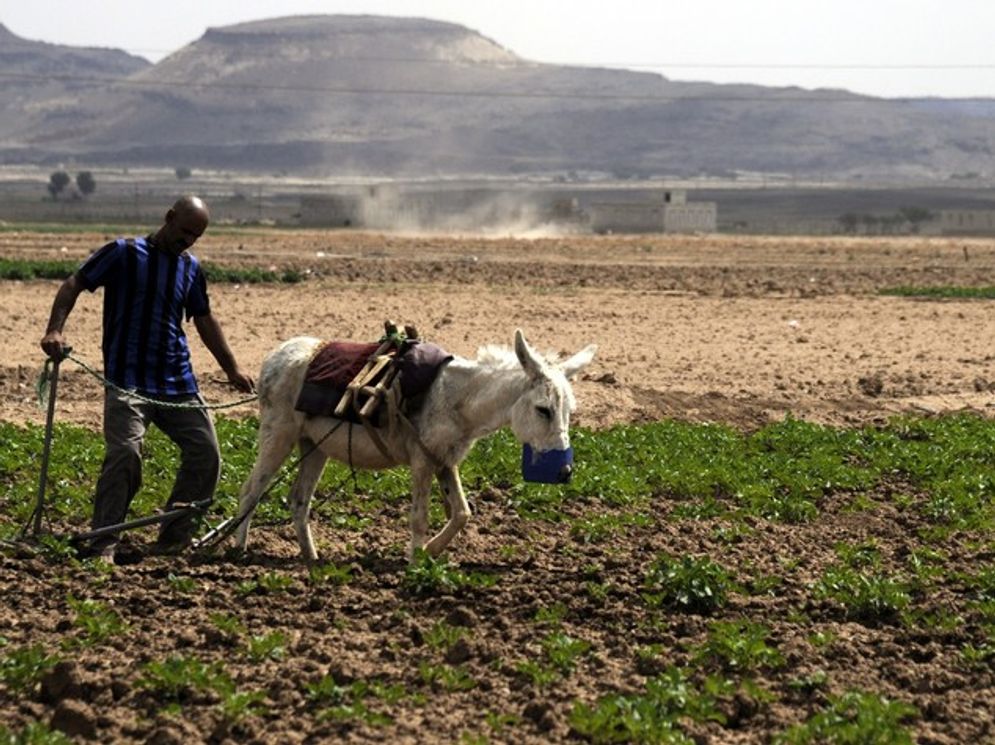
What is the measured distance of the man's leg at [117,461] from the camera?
1176 cm

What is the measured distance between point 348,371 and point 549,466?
5.51 ft

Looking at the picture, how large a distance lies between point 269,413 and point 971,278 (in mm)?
34330

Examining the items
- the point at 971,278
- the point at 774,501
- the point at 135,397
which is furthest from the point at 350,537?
the point at 971,278

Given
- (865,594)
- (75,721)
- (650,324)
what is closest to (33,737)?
(75,721)

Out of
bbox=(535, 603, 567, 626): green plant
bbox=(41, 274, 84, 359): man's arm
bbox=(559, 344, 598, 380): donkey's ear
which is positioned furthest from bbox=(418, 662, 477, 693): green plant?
bbox=(41, 274, 84, 359): man's arm

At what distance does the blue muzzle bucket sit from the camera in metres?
11.2

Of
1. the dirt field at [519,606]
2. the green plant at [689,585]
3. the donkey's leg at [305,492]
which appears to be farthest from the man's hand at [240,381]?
the green plant at [689,585]

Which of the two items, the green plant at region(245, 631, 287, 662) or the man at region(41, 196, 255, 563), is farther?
the man at region(41, 196, 255, 563)

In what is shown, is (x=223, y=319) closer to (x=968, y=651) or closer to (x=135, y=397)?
(x=135, y=397)

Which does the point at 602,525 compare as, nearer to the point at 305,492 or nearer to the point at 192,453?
the point at 305,492

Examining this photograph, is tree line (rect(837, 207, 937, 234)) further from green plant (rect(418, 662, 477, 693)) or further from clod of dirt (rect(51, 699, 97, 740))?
clod of dirt (rect(51, 699, 97, 740))

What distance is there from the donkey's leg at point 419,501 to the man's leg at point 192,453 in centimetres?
132

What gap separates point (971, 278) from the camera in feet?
145

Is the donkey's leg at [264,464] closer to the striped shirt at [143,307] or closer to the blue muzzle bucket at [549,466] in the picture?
the striped shirt at [143,307]
